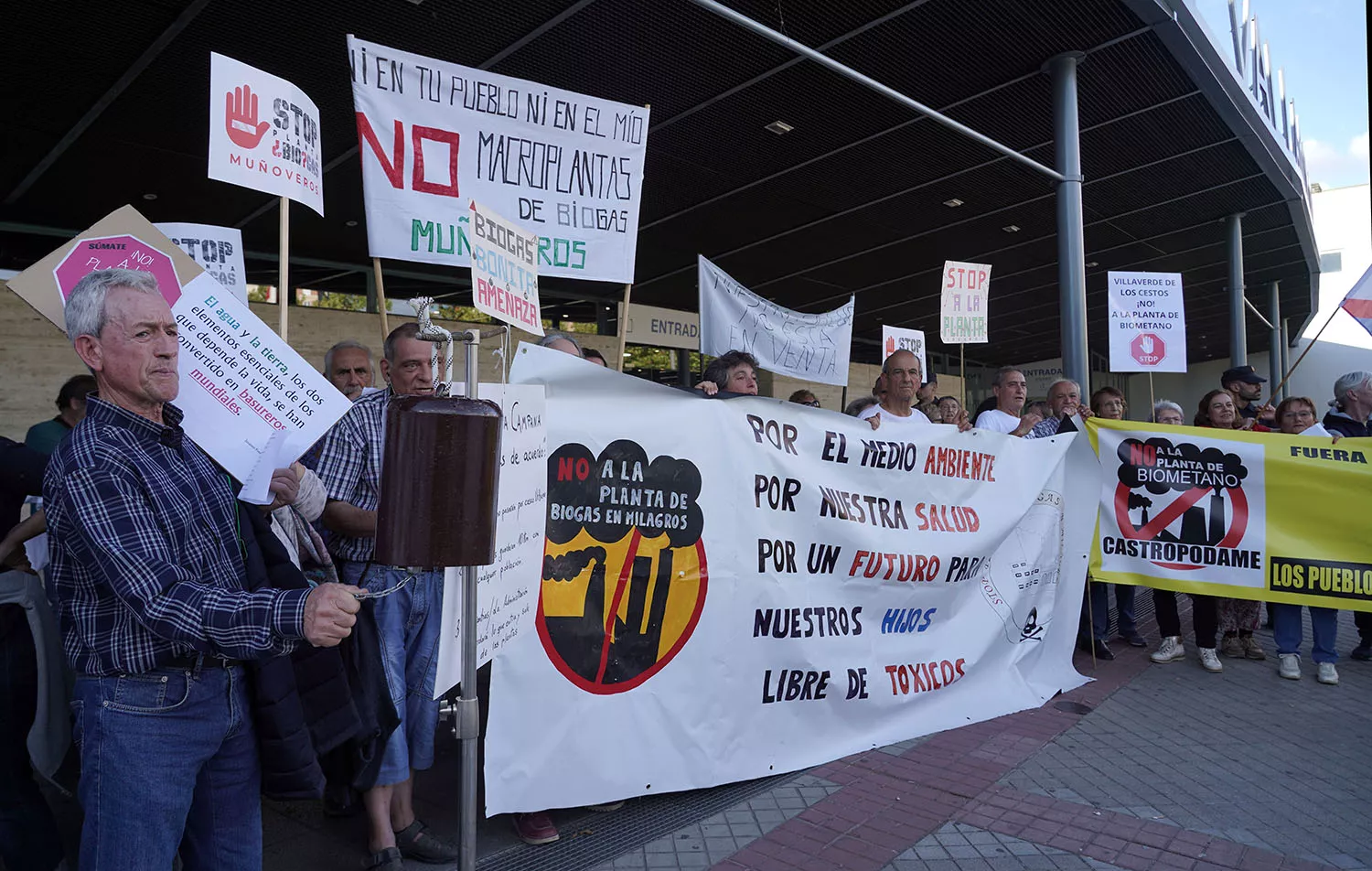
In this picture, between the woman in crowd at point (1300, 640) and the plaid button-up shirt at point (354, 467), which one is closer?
the plaid button-up shirt at point (354, 467)

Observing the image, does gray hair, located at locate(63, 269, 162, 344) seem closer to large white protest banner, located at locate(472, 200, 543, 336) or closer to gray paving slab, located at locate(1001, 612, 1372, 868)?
large white protest banner, located at locate(472, 200, 543, 336)

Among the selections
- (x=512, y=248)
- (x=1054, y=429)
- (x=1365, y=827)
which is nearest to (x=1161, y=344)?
(x=1054, y=429)

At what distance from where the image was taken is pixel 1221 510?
20.2ft

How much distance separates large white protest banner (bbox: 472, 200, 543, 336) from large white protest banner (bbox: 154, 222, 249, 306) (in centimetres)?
157

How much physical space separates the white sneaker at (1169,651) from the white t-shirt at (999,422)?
6.02 feet

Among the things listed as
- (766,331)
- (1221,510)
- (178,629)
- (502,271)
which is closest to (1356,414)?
(1221,510)

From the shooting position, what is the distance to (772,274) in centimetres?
1398

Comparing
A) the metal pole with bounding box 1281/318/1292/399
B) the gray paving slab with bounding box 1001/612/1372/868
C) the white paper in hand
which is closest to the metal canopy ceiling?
the white paper in hand

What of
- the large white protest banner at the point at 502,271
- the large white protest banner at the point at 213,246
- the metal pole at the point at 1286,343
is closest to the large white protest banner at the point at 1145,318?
the large white protest banner at the point at 502,271

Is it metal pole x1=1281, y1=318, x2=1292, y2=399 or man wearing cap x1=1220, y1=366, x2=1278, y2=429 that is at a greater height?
metal pole x1=1281, y1=318, x2=1292, y2=399

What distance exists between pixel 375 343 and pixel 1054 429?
8.62m

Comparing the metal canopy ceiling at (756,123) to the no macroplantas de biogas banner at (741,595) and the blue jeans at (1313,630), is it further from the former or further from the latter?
the blue jeans at (1313,630)

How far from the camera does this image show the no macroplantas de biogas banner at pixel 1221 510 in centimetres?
607

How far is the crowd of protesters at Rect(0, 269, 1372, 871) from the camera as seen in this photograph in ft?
6.57
